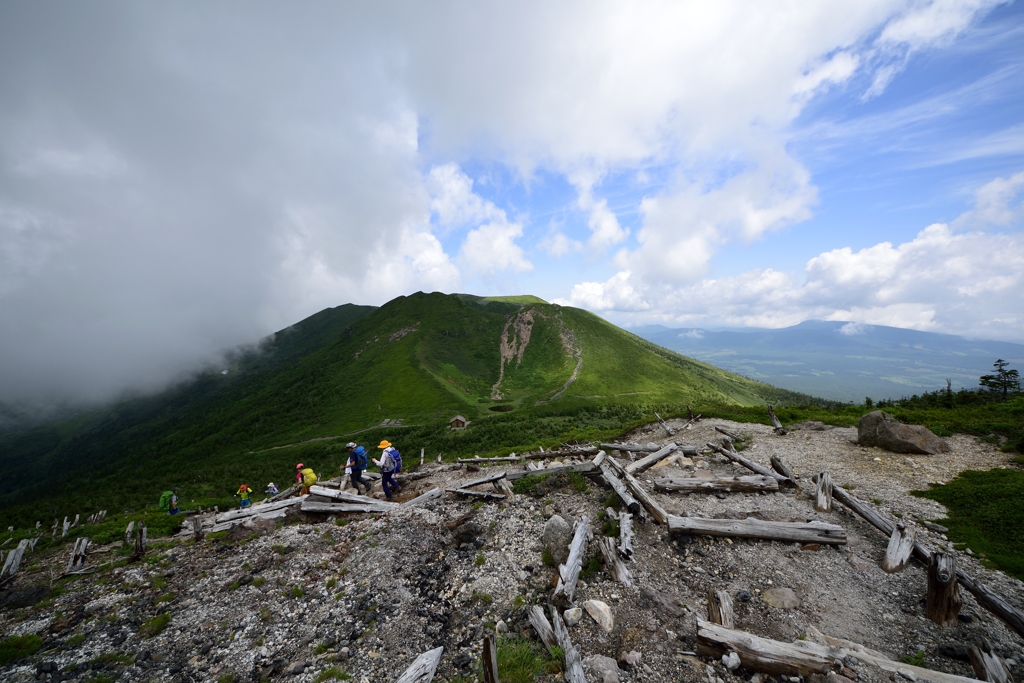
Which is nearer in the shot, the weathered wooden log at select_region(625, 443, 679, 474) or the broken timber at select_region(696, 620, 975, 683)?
the broken timber at select_region(696, 620, 975, 683)

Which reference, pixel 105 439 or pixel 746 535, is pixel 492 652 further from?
pixel 105 439

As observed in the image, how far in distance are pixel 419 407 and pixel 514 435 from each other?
42.6m

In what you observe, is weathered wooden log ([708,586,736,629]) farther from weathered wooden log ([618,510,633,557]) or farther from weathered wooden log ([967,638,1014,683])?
weathered wooden log ([967,638,1014,683])

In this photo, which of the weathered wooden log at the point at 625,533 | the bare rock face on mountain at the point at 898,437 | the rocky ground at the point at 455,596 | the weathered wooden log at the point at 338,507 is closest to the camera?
the rocky ground at the point at 455,596

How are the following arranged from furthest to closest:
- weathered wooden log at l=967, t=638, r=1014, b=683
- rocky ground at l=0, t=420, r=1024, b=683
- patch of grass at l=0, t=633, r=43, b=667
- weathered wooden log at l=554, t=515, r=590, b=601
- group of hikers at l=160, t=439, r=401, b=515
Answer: group of hikers at l=160, t=439, r=401, b=515 < weathered wooden log at l=554, t=515, r=590, b=601 < patch of grass at l=0, t=633, r=43, b=667 < rocky ground at l=0, t=420, r=1024, b=683 < weathered wooden log at l=967, t=638, r=1014, b=683

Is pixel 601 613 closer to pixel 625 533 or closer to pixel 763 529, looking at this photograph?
pixel 625 533

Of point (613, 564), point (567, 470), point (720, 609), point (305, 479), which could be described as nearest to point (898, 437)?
point (567, 470)

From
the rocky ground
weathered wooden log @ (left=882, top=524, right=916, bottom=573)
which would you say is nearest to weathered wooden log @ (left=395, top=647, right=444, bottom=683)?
the rocky ground

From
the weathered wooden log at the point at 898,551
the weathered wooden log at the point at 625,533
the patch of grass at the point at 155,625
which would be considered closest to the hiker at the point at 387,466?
the patch of grass at the point at 155,625

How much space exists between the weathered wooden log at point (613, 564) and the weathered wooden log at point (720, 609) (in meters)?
1.99

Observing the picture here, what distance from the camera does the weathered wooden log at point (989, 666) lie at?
6516 millimetres

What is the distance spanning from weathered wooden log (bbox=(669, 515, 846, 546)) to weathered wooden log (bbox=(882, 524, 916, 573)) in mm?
952

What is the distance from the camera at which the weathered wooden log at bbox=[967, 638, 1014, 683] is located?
6.52 m

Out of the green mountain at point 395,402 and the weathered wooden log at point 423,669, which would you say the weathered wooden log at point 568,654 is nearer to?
the weathered wooden log at point 423,669
